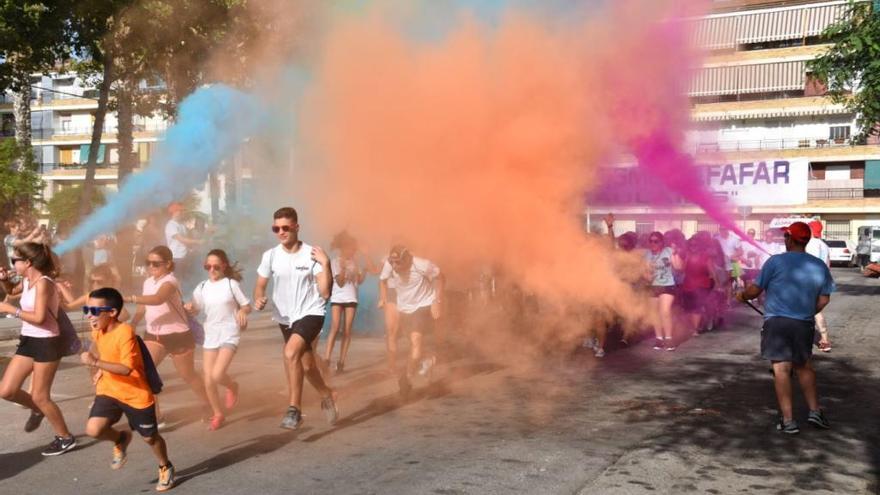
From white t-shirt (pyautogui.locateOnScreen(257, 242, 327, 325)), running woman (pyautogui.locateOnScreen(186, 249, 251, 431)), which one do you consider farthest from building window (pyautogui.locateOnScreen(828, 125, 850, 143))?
running woman (pyautogui.locateOnScreen(186, 249, 251, 431))

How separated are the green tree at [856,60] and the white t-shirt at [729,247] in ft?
17.7

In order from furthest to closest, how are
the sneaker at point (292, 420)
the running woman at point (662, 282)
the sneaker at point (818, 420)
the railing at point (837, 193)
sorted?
the railing at point (837, 193) → the running woman at point (662, 282) → the sneaker at point (818, 420) → the sneaker at point (292, 420)

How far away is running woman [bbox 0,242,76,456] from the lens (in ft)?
20.2

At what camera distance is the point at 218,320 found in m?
6.89

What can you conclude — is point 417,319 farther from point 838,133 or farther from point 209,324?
Result: point 838,133

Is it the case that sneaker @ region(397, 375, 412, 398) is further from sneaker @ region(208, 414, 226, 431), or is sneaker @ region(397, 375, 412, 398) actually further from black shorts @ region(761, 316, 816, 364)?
black shorts @ region(761, 316, 816, 364)

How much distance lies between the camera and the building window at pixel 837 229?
47281mm

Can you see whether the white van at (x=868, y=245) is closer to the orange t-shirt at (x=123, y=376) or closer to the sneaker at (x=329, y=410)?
the sneaker at (x=329, y=410)

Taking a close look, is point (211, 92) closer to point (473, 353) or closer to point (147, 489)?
point (473, 353)

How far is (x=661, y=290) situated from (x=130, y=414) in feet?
26.2

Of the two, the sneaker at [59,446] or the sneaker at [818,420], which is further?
the sneaker at [818,420]

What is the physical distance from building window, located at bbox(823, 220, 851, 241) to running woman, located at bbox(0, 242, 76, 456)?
47.5m

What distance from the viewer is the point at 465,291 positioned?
1240cm

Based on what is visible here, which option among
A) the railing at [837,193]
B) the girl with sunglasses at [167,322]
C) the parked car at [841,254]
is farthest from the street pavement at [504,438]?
the railing at [837,193]
